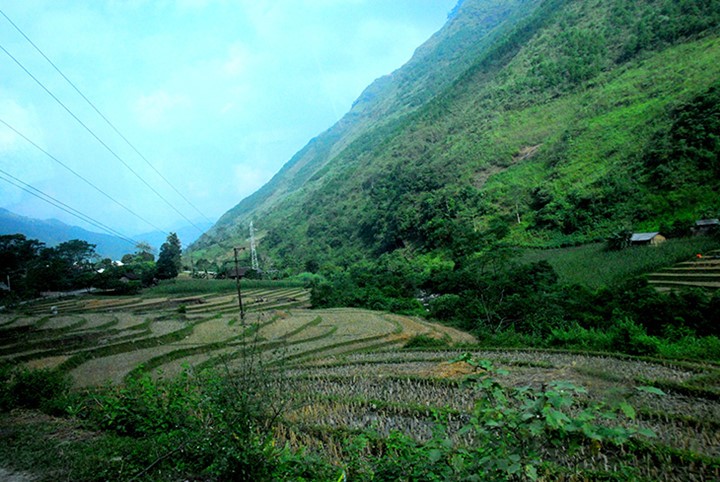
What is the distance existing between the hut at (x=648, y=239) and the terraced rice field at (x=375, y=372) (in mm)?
15824

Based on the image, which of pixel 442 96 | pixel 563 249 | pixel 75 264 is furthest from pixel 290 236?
pixel 563 249

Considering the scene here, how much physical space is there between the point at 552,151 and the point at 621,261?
34.2m

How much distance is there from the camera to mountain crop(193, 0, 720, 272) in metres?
35.2

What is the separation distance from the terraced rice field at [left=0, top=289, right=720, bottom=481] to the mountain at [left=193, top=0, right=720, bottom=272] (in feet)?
43.7

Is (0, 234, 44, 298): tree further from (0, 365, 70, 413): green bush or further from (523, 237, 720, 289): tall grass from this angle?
(523, 237, 720, 289): tall grass

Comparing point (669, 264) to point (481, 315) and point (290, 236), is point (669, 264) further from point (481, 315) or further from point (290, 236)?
point (290, 236)

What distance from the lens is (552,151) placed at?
54.9 meters

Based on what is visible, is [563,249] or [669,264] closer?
[669,264]

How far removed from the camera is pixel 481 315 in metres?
23.6

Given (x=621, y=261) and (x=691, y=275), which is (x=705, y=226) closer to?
(x=621, y=261)

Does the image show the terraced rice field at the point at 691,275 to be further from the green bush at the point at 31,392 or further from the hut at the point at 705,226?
the green bush at the point at 31,392

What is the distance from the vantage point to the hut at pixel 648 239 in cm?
2716

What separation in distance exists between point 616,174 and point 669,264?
22231 mm

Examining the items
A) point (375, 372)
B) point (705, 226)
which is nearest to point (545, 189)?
point (705, 226)
